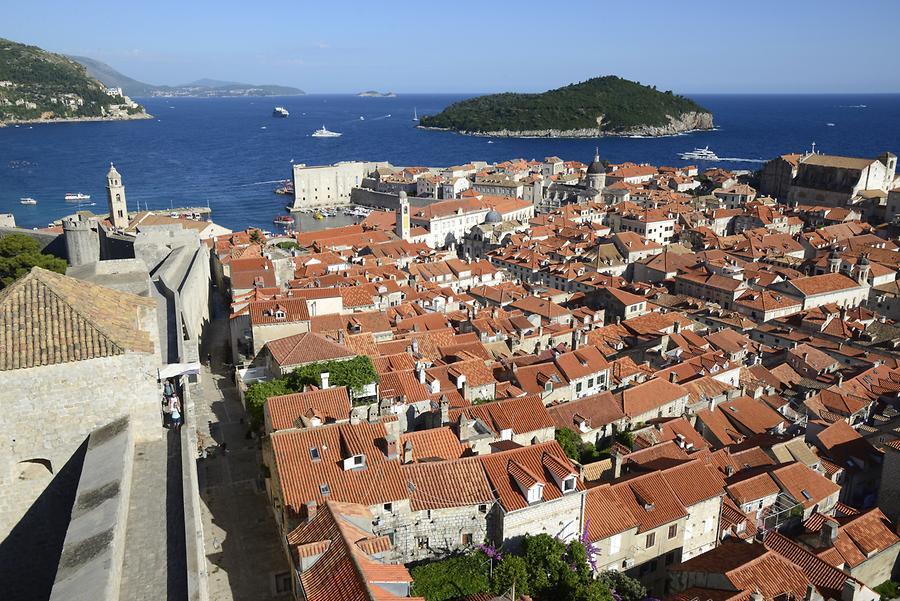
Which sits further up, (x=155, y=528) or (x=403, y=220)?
(x=155, y=528)

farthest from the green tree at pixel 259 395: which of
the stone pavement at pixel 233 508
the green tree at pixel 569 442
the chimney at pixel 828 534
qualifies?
the chimney at pixel 828 534

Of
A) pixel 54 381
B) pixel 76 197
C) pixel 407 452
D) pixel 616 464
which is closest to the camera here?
pixel 54 381

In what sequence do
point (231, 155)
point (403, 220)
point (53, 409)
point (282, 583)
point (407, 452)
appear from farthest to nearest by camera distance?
point (231, 155) → point (403, 220) → point (407, 452) → point (282, 583) → point (53, 409)

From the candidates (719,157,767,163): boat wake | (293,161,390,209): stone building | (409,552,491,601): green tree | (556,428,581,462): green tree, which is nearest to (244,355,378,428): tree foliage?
(556,428,581,462): green tree

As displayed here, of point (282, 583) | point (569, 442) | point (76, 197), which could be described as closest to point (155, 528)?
point (282, 583)

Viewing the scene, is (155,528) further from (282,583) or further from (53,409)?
(282,583)
